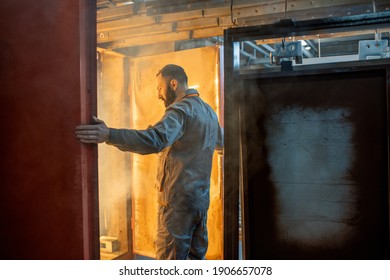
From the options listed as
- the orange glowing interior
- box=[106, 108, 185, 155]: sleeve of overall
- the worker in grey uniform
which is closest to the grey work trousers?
the worker in grey uniform

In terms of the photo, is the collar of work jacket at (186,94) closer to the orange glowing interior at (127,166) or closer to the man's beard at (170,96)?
the man's beard at (170,96)

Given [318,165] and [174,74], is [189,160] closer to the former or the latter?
[174,74]

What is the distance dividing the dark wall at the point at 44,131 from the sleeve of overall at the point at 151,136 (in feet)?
0.56

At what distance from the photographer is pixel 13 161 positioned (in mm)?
1561

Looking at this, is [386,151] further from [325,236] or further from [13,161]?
[13,161]

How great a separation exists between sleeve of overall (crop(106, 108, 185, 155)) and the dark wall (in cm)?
17

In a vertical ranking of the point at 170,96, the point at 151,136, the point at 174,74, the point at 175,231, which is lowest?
the point at 175,231

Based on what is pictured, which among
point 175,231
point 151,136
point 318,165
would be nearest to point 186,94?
point 151,136

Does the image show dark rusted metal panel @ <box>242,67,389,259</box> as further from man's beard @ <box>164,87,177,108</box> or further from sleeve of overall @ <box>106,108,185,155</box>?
man's beard @ <box>164,87,177,108</box>

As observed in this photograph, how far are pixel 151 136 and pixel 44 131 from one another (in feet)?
1.58

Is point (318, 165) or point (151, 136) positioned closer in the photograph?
point (318, 165)

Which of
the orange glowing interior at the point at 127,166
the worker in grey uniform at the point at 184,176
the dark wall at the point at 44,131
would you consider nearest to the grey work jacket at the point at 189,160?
the worker in grey uniform at the point at 184,176

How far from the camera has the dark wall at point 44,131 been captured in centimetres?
144

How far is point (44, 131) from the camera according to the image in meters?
1.49
